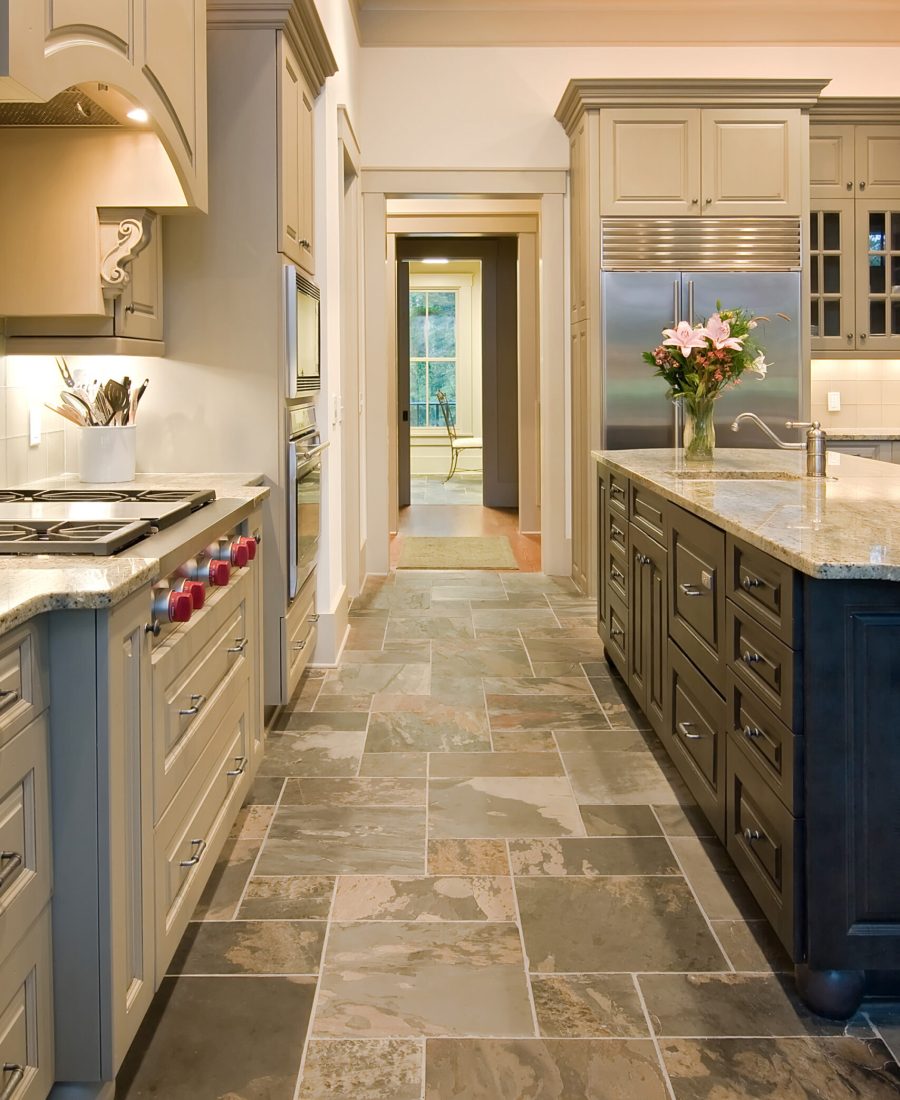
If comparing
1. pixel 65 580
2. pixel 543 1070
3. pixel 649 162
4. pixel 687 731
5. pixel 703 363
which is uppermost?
pixel 649 162

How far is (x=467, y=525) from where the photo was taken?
31.9 feet

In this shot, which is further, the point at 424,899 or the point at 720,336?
the point at 720,336

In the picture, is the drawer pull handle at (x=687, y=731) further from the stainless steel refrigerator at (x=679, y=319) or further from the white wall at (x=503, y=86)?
the white wall at (x=503, y=86)

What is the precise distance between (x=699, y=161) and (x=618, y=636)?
304cm

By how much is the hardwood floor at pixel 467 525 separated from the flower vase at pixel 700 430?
3.01 m

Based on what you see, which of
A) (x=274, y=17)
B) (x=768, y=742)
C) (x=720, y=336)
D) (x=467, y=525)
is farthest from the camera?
(x=467, y=525)

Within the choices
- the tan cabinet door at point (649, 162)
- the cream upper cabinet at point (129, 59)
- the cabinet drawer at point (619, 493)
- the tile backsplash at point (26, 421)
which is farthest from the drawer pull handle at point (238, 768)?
the tan cabinet door at point (649, 162)

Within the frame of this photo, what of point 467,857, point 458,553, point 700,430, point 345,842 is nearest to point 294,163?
point 700,430

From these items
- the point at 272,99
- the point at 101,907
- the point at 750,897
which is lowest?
the point at 750,897

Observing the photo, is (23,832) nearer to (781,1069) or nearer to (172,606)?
(172,606)

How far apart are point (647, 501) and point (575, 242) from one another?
3.28 m

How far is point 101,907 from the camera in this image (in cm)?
167

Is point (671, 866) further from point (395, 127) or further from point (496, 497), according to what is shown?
point (496, 497)

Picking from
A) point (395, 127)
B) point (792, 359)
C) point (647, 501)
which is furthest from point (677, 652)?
point (395, 127)
